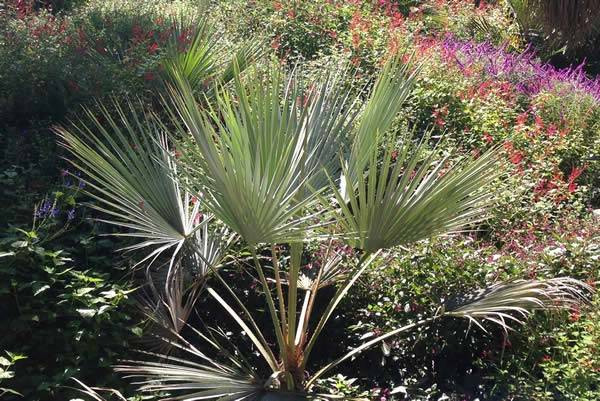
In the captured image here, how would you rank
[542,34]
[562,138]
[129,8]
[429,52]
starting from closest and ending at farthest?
[562,138] < [429,52] < [129,8] < [542,34]

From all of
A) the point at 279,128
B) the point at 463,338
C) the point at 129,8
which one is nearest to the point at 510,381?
the point at 463,338

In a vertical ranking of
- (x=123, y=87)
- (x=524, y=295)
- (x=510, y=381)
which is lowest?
(x=510, y=381)

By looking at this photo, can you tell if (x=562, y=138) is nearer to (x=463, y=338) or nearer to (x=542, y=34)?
(x=463, y=338)

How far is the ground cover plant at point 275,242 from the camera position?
3254mm

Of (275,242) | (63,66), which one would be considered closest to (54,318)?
(275,242)

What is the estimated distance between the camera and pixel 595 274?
4438 millimetres

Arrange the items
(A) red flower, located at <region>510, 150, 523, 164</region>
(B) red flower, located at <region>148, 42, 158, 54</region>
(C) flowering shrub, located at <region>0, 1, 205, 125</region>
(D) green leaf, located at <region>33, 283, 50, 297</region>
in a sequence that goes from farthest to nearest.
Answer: (B) red flower, located at <region>148, 42, 158, 54</region> < (C) flowering shrub, located at <region>0, 1, 205, 125</region> < (A) red flower, located at <region>510, 150, 523, 164</region> < (D) green leaf, located at <region>33, 283, 50, 297</region>

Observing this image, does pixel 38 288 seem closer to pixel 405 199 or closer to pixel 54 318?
pixel 54 318

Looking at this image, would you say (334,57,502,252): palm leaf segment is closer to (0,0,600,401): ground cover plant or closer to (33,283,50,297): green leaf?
(0,0,600,401): ground cover plant

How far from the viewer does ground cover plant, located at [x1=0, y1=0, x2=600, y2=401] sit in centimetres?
325

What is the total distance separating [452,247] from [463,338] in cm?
58

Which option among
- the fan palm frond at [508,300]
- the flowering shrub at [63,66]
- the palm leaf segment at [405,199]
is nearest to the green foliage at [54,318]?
the palm leaf segment at [405,199]

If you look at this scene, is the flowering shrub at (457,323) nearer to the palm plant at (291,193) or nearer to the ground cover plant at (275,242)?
the ground cover plant at (275,242)

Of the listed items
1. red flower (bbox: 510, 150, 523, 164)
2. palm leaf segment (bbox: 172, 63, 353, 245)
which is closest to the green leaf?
palm leaf segment (bbox: 172, 63, 353, 245)
